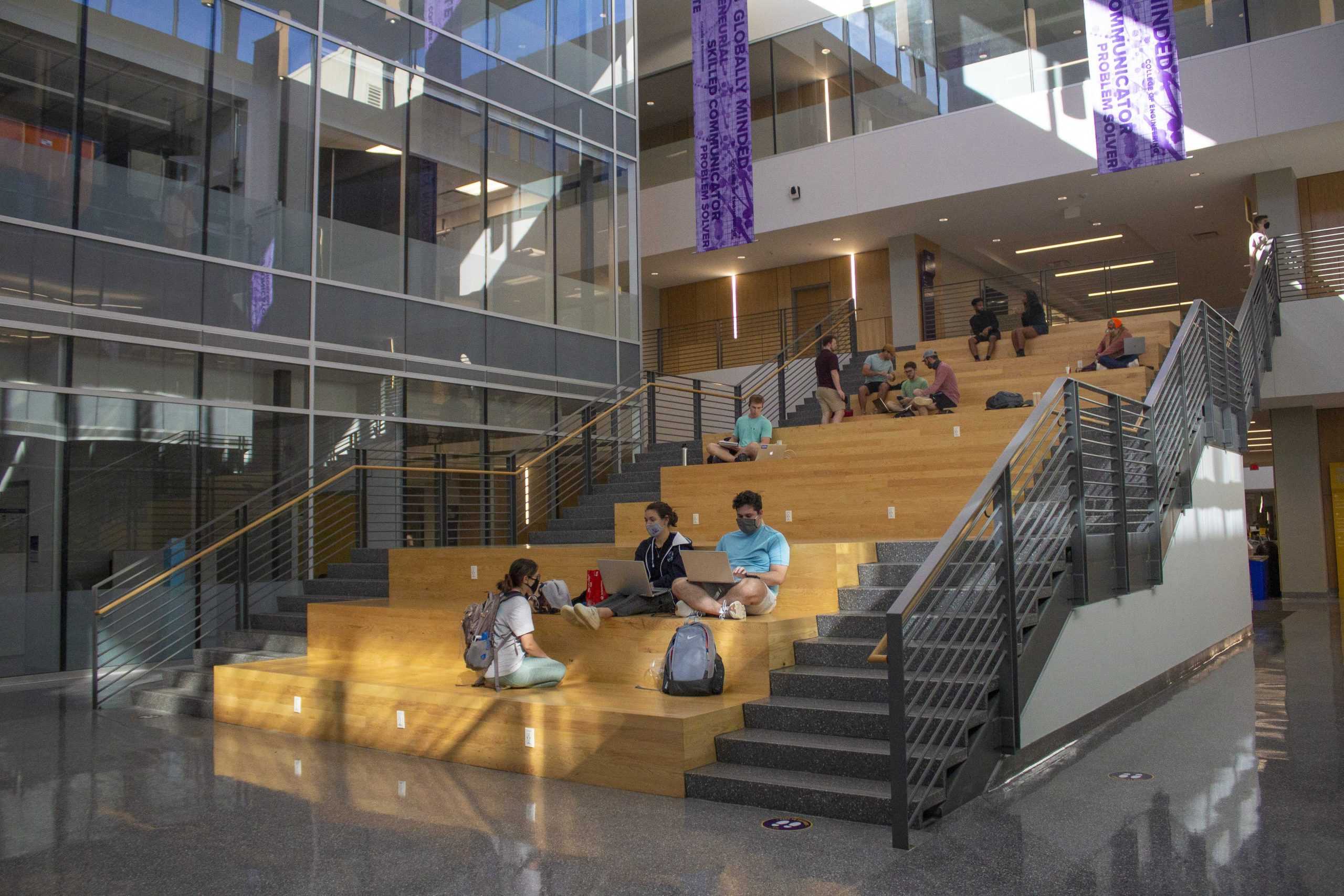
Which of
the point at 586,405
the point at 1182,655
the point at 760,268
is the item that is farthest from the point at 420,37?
the point at 1182,655

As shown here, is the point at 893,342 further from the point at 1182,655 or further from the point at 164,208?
the point at 164,208

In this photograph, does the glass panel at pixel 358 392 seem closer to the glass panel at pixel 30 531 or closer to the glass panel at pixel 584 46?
the glass panel at pixel 30 531

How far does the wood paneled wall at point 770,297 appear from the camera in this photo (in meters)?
21.4

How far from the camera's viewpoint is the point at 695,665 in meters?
6.43

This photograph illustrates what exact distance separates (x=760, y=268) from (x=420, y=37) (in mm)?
10420

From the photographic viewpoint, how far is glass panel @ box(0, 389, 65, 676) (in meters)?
10.1

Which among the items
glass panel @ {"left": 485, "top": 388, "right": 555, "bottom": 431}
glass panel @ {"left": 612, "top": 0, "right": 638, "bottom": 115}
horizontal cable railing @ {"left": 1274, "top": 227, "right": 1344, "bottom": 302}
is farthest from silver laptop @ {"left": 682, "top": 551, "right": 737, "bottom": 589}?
glass panel @ {"left": 612, "top": 0, "right": 638, "bottom": 115}

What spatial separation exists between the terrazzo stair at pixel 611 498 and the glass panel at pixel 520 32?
6433 millimetres

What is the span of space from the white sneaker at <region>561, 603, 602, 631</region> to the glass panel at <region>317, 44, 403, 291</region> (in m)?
7.14

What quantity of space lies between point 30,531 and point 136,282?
277cm

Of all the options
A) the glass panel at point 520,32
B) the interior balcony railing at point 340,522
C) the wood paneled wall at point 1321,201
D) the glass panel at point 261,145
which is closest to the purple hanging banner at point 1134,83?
the wood paneled wall at point 1321,201

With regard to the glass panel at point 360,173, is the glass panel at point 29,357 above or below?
below

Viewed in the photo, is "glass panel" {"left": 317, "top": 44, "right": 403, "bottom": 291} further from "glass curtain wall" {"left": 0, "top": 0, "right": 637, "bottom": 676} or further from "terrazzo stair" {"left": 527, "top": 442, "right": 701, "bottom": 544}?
"terrazzo stair" {"left": 527, "top": 442, "right": 701, "bottom": 544}

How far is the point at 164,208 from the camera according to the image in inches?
449
